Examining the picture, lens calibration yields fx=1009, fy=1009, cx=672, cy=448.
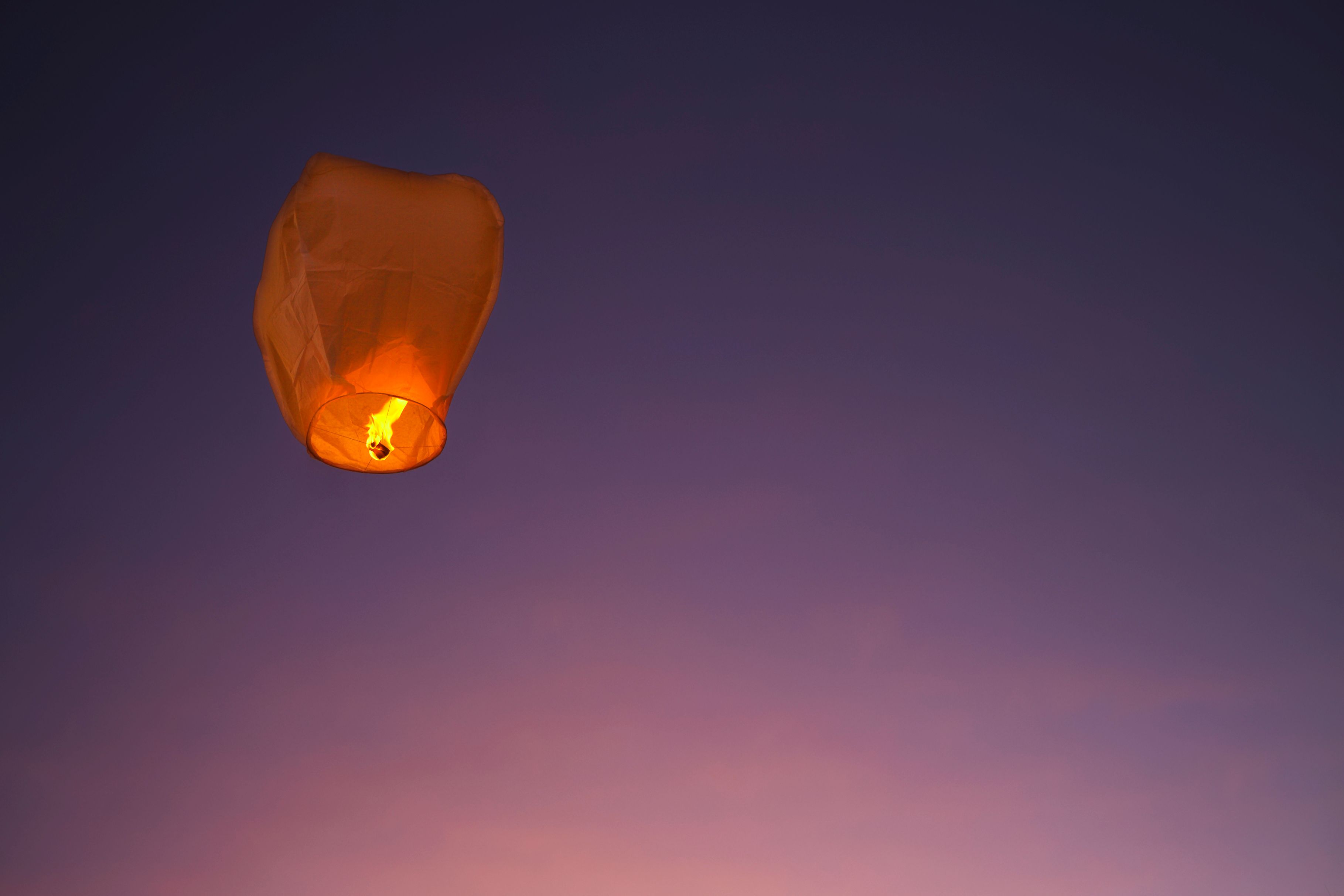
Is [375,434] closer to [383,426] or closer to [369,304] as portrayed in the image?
[383,426]

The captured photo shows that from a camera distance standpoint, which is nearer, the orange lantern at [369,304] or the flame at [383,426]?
the orange lantern at [369,304]

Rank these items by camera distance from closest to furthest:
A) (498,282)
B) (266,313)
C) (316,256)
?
(316,256) < (266,313) < (498,282)

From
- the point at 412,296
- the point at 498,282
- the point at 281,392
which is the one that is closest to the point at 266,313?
the point at 281,392

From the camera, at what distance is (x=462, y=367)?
265 cm

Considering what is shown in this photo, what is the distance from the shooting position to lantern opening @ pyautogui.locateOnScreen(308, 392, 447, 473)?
2484 mm

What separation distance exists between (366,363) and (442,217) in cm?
42

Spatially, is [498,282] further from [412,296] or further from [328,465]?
[328,465]

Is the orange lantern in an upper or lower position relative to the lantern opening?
upper

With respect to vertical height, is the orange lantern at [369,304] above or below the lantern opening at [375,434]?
above

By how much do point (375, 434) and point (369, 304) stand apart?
13.3 inches

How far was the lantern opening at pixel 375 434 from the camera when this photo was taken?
248 centimetres

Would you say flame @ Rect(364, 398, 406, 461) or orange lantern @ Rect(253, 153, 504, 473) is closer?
orange lantern @ Rect(253, 153, 504, 473)

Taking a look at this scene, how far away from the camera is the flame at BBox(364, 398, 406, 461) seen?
2539 millimetres

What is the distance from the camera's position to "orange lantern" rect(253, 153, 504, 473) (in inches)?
94.2
